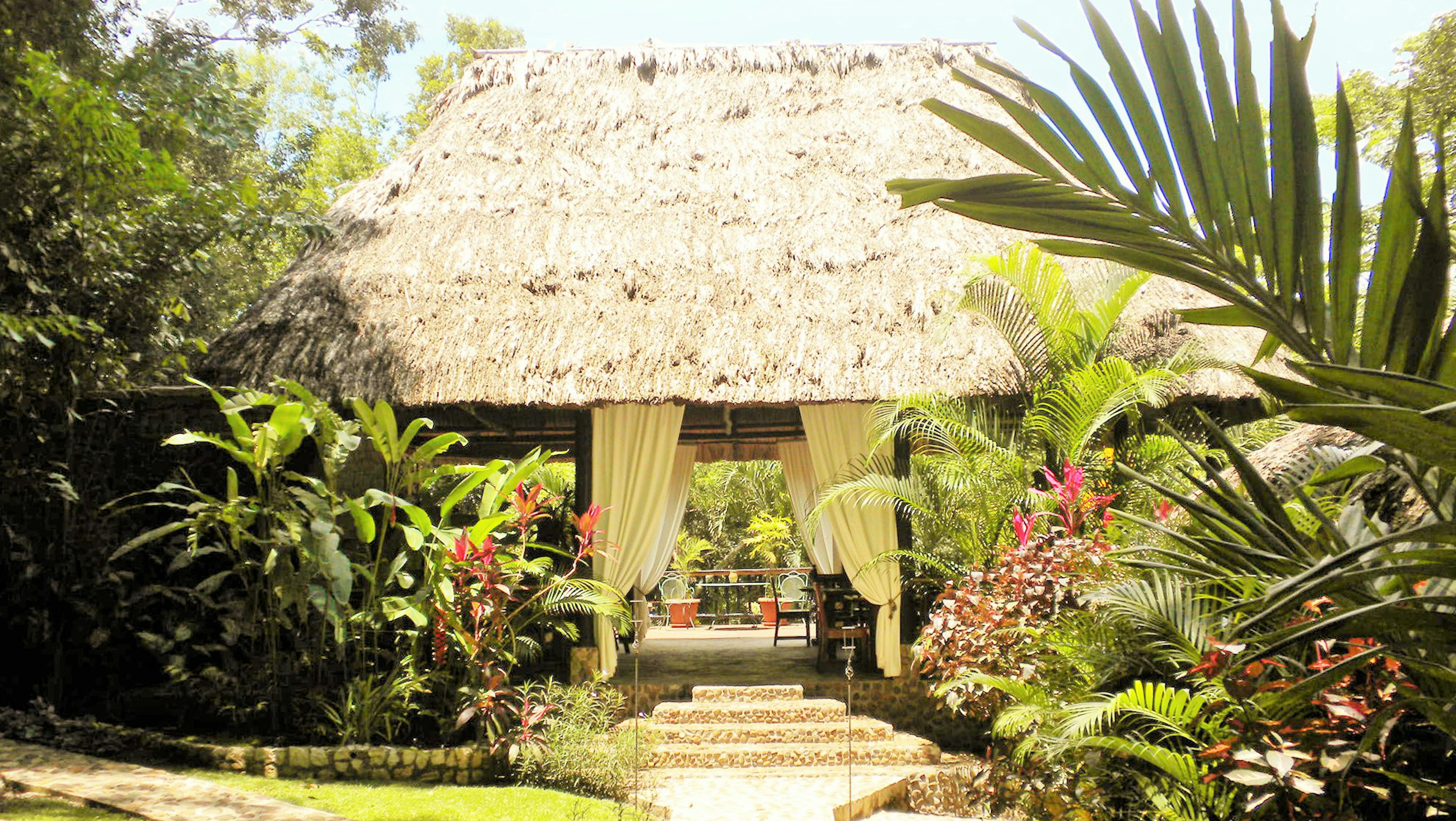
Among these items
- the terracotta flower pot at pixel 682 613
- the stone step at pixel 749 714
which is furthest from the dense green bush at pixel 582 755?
the terracotta flower pot at pixel 682 613

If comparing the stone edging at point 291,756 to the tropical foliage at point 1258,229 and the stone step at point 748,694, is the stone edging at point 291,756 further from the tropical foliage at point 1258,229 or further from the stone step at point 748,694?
the tropical foliage at point 1258,229

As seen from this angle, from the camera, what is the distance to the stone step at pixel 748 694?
650cm

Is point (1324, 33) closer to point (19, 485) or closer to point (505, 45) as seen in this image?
point (19, 485)

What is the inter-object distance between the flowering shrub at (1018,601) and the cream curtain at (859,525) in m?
1.62

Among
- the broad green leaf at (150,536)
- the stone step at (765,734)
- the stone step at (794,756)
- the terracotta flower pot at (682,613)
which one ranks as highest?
the broad green leaf at (150,536)

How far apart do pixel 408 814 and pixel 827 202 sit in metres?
5.20

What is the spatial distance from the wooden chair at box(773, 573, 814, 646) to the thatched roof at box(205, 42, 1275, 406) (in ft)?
8.68

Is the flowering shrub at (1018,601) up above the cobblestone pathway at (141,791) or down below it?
above

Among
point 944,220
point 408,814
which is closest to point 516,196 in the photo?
point 944,220

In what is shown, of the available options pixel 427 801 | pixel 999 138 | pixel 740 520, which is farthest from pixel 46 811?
pixel 740 520

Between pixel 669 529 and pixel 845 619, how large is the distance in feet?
9.41

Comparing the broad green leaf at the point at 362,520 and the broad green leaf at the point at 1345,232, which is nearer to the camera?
the broad green leaf at the point at 1345,232

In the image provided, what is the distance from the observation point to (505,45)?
19.9 metres

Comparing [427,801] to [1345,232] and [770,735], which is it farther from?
[1345,232]
